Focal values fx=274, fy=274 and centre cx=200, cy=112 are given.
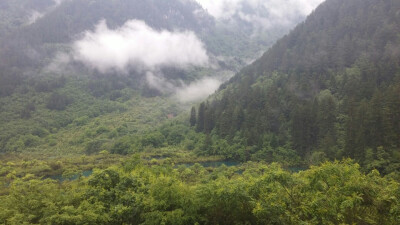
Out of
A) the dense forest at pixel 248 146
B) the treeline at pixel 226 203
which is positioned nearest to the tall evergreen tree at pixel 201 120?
the dense forest at pixel 248 146

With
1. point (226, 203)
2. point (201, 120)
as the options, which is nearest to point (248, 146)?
point (201, 120)

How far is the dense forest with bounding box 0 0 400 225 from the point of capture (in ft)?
75.4

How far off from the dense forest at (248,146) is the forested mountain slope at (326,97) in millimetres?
460

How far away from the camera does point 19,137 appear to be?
13175cm

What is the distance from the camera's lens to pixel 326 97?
94250mm

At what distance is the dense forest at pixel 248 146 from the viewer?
2297 cm

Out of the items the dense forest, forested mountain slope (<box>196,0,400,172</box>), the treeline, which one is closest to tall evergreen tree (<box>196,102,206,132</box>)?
forested mountain slope (<box>196,0,400,172</box>)

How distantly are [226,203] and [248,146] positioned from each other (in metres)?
76.6

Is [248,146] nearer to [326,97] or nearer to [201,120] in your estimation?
[326,97]

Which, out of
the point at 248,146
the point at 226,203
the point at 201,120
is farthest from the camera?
the point at 201,120

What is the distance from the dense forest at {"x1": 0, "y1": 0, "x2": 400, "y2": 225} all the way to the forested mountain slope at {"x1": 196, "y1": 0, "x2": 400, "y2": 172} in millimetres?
460

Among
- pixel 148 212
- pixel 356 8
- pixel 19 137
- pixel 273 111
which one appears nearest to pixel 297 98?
pixel 273 111

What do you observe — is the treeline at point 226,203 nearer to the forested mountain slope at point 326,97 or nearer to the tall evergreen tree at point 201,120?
Result: the forested mountain slope at point 326,97

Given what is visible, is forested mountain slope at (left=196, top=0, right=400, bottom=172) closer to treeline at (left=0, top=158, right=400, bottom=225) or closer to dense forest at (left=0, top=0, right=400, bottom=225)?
dense forest at (left=0, top=0, right=400, bottom=225)
